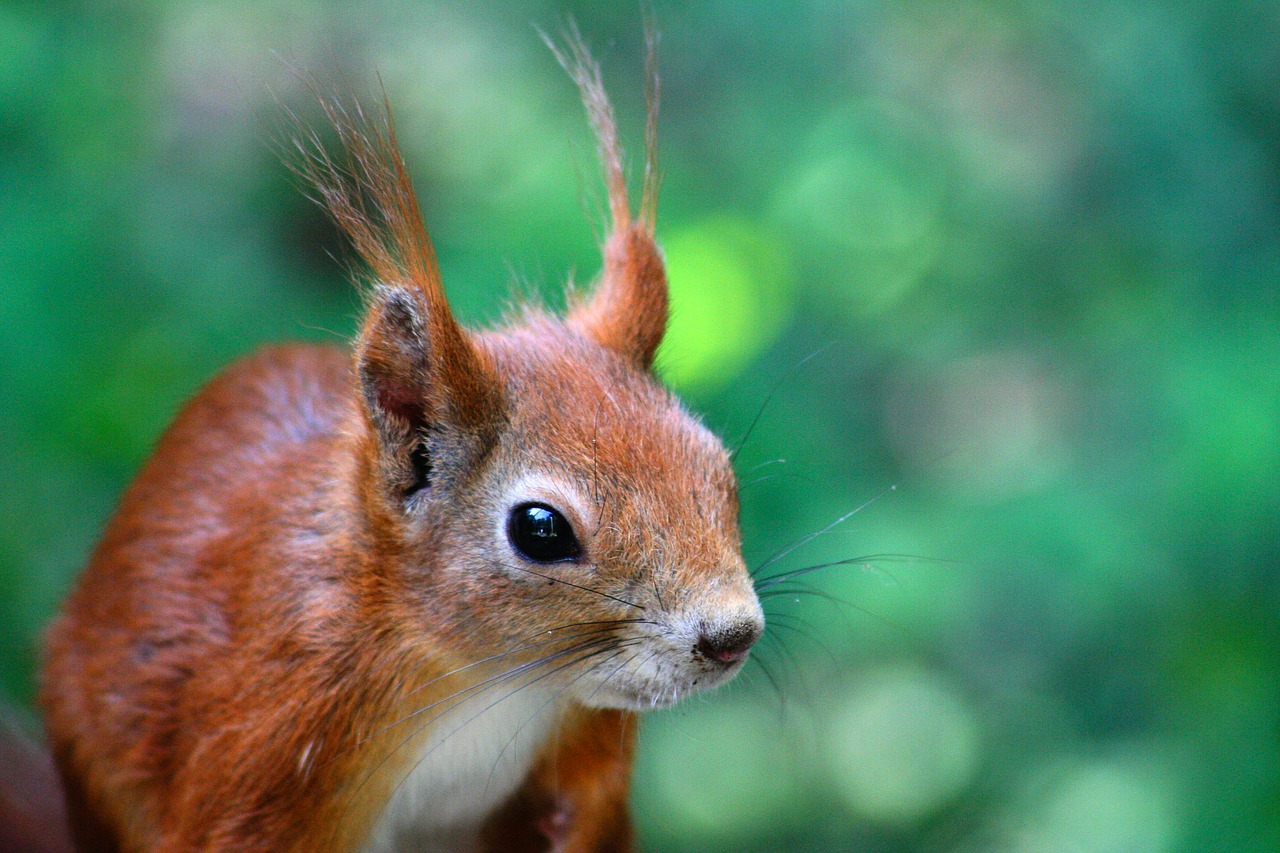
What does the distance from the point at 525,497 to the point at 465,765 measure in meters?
0.45

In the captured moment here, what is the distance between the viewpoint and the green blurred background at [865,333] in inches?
102

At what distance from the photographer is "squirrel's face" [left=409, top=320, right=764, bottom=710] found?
155 cm

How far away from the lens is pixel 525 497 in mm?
1630

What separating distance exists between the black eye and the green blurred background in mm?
635

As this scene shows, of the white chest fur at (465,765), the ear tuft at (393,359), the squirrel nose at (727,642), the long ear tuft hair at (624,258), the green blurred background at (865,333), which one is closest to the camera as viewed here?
the squirrel nose at (727,642)

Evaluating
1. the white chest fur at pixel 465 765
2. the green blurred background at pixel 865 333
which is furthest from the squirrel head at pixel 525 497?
the green blurred background at pixel 865 333

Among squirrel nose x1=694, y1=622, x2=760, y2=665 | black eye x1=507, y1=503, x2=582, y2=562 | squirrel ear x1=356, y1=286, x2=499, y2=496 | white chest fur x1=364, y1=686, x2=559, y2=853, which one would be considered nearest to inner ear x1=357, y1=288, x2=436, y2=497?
squirrel ear x1=356, y1=286, x2=499, y2=496

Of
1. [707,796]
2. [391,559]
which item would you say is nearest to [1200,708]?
[707,796]

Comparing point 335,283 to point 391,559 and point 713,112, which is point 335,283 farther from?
point 391,559

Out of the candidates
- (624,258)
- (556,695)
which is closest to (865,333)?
(624,258)

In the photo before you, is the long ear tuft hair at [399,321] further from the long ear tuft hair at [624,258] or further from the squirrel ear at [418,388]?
the long ear tuft hair at [624,258]

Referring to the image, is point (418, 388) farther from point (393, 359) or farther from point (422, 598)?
point (422, 598)

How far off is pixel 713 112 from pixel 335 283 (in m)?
1.15

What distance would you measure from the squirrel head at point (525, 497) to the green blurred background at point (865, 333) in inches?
19.8
